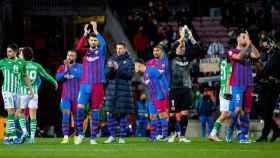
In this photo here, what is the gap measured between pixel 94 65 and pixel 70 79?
8.79 ft

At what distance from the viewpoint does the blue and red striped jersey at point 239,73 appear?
2303cm

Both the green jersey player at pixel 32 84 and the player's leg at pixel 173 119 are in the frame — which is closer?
the green jersey player at pixel 32 84

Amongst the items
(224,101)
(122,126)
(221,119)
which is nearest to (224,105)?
(224,101)

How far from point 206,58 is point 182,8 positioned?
6823mm

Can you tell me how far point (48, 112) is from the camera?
33844 millimetres

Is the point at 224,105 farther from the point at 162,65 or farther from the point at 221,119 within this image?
the point at 162,65

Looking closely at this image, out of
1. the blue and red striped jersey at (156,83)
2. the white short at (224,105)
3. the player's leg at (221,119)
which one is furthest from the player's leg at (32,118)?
the white short at (224,105)

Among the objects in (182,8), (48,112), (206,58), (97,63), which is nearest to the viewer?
(97,63)

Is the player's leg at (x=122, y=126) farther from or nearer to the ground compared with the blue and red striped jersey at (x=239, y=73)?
nearer to the ground

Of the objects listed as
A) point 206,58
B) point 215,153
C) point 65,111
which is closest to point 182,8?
point 206,58

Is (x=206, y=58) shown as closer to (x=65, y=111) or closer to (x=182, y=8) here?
(x=182, y=8)

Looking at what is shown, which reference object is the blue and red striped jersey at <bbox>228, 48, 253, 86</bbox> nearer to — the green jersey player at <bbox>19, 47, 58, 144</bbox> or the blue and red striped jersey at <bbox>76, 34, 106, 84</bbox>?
the blue and red striped jersey at <bbox>76, 34, 106, 84</bbox>

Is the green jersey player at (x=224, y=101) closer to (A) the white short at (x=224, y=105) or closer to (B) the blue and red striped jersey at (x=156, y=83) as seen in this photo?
(A) the white short at (x=224, y=105)

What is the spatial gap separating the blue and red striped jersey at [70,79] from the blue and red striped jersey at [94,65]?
220 centimetres
